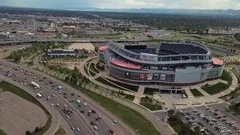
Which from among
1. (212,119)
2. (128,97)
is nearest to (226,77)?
(212,119)

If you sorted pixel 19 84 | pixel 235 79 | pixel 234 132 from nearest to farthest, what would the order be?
pixel 234 132, pixel 19 84, pixel 235 79

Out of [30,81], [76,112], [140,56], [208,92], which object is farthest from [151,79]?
[30,81]

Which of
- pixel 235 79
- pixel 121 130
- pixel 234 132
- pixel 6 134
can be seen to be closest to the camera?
pixel 6 134

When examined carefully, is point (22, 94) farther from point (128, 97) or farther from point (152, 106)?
point (152, 106)

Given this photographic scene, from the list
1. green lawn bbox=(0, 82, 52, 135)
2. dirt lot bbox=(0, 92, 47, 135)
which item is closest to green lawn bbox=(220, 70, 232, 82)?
green lawn bbox=(0, 82, 52, 135)

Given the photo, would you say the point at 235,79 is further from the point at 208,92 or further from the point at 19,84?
the point at 19,84

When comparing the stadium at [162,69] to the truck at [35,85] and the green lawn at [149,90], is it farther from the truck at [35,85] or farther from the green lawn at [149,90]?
the truck at [35,85]

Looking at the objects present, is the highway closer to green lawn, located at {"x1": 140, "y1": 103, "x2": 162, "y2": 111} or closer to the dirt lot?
the dirt lot
